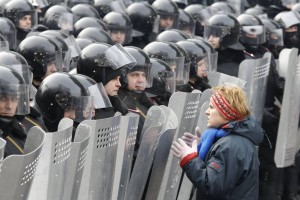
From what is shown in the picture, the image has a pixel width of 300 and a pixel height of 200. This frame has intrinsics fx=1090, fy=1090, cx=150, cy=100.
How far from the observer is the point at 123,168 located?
6770 millimetres

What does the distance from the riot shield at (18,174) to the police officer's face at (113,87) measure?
2322mm

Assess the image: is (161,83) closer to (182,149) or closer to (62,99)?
(62,99)

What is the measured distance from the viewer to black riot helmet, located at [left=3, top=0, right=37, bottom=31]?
463 inches

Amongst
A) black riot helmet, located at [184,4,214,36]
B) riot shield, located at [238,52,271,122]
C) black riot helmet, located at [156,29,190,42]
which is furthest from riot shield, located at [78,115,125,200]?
black riot helmet, located at [184,4,214,36]

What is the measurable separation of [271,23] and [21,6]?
3.29m

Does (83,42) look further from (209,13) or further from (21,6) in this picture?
(209,13)

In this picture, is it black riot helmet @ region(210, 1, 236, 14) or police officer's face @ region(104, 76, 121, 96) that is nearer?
police officer's face @ region(104, 76, 121, 96)

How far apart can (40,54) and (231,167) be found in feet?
10.8

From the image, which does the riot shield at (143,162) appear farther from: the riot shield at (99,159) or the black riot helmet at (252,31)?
the black riot helmet at (252,31)

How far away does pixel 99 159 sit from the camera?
6340 mm

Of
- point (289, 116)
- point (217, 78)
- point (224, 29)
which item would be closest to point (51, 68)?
point (217, 78)

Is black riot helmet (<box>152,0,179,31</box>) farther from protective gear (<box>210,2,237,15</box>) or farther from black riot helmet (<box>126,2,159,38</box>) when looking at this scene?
protective gear (<box>210,2,237,15</box>)

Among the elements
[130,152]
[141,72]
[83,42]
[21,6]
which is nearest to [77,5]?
[21,6]

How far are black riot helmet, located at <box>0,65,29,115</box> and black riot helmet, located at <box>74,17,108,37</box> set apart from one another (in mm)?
4807
